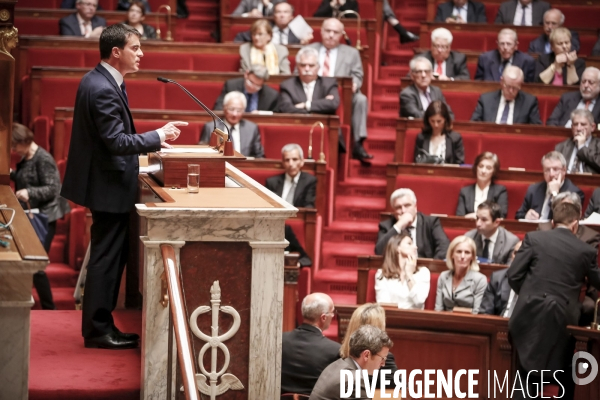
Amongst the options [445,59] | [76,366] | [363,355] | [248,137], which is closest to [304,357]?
[363,355]

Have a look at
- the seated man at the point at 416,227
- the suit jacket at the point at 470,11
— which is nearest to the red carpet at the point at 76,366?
the seated man at the point at 416,227

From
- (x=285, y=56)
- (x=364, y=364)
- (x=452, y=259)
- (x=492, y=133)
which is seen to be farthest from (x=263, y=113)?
(x=364, y=364)

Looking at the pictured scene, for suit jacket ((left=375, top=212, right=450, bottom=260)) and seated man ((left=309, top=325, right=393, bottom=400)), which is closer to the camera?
seated man ((left=309, top=325, right=393, bottom=400))

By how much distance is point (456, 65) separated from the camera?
16.3 ft

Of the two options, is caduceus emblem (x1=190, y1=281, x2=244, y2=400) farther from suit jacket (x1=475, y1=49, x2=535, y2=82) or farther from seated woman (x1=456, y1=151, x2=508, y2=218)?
suit jacket (x1=475, y1=49, x2=535, y2=82)

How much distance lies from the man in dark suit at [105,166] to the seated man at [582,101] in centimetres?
280

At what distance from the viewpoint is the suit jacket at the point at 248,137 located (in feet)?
13.7

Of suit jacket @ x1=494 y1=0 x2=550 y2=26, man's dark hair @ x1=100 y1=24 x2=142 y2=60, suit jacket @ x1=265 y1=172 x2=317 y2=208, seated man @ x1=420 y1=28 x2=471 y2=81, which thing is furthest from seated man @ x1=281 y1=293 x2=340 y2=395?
suit jacket @ x1=494 y1=0 x2=550 y2=26

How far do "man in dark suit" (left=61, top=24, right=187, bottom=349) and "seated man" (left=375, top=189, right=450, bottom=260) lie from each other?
64.9 inches

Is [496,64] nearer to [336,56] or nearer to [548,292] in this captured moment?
[336,56]

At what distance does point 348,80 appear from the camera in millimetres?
4641

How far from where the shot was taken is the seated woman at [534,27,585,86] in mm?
4832

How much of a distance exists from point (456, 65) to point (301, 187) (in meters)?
1.40

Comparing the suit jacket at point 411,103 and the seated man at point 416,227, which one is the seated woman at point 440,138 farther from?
the seated man at point 416,227
